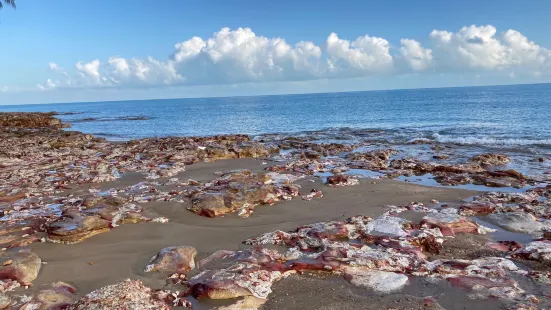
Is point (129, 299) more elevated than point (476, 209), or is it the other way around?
point (129, 299)

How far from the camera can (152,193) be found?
9.95 meters

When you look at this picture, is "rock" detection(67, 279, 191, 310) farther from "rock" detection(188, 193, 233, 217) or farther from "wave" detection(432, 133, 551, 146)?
"wave" detection(432, 133, 551, 146)

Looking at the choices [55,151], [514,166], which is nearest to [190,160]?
[55,151]

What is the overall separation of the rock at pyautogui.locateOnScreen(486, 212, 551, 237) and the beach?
4 cm

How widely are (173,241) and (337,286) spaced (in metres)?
3.32

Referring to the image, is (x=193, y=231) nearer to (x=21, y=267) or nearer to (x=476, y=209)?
(x=21, y=267)

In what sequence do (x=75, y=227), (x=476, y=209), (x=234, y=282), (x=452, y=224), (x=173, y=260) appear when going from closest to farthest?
(x=234, y=282)
(x=173, y=260)
(x=75, y=227)
(x=452, y=224)
(x=476, y=209)

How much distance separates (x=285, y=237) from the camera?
6.68 metres

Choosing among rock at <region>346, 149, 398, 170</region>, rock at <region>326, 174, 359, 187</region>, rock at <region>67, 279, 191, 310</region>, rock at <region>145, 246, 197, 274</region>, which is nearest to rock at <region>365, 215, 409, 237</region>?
rock at <region>326, 174, 359, 187</region>

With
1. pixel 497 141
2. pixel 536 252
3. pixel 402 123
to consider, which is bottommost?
pixel 402 123

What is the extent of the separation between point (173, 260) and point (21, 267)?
A: 2.20 metres

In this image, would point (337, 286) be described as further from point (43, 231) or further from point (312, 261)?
point (43, 231)

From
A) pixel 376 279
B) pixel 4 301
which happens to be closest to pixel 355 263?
pixel 376 279

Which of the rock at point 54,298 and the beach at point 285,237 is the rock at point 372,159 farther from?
the rock at point 54,298
